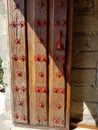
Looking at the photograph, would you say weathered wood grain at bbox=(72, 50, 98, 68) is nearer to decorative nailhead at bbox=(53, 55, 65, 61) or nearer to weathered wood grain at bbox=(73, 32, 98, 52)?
weathered wood grain at bbox=(73, 32, 98, 52)

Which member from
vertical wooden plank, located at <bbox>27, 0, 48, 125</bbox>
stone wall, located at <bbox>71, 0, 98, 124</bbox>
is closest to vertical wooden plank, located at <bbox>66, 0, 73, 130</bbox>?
stone wall, located at <bbox>71, 0, 98, 124</bbox>

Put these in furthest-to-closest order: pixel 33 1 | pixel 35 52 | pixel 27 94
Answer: pixel 27 94 → pixel 35 52 → pixel 33 1

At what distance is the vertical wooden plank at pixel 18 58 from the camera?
7.49 ft

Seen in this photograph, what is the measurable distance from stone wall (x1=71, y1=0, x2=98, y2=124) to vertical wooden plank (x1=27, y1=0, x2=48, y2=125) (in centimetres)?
31

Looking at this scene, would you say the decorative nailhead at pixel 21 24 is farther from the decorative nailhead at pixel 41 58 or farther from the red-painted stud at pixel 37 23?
the decorative nailhead at pixel 41 58

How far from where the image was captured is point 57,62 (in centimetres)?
235

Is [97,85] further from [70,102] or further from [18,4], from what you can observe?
[18,4]

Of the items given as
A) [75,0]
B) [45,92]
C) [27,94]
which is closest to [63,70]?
[45,92]

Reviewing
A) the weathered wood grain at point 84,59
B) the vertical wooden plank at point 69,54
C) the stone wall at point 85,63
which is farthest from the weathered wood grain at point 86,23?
the weathered wood grain at point 84,59

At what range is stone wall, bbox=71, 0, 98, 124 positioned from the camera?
90.0 inches

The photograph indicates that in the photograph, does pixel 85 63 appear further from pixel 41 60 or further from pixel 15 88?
pixel 15 88

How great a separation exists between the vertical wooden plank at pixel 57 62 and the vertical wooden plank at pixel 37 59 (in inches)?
2.4

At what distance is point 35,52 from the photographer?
7.76 feet

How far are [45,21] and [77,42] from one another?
1.29 ft
